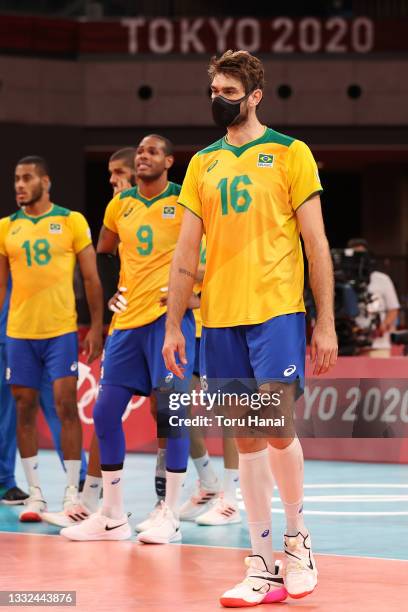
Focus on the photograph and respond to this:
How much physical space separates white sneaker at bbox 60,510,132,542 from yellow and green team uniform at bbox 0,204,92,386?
1.15 metres

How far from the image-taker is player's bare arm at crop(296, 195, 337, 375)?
4984 millimetres

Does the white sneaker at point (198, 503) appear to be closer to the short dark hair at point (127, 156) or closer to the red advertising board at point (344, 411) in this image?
the red advertising board at point (344, 411)

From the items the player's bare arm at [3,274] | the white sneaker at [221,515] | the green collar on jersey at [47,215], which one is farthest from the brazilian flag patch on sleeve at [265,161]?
the player's bare arm at [3,274]

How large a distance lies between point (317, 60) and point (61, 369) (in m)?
14.5

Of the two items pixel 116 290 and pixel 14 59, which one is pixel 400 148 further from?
pixel 116 290

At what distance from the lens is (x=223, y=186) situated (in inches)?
205

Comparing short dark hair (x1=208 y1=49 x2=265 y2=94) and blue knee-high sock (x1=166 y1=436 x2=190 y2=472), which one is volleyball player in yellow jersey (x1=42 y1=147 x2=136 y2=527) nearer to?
blue knee-high sock (x1=166 y1=436 x2=190 y2=472)

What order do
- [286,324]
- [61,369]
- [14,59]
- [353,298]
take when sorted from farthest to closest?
[14,59]
[353,298]
[61,369]
[286,324]

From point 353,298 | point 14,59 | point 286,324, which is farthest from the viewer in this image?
point 14,59

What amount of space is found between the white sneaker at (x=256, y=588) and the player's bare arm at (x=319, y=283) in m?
0.87

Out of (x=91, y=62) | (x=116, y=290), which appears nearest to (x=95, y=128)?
(x=91, y=62)

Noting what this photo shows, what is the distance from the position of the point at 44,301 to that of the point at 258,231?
2778 mm

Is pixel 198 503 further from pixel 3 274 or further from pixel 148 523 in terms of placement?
pixel 3 274

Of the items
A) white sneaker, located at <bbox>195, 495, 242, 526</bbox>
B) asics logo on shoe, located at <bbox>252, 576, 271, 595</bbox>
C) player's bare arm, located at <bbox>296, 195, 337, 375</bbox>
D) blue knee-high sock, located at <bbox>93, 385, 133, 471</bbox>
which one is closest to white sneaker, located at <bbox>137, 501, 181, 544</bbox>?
blue knee-high sock, located at <bbox>93, 385, 133, 471</bbox>
